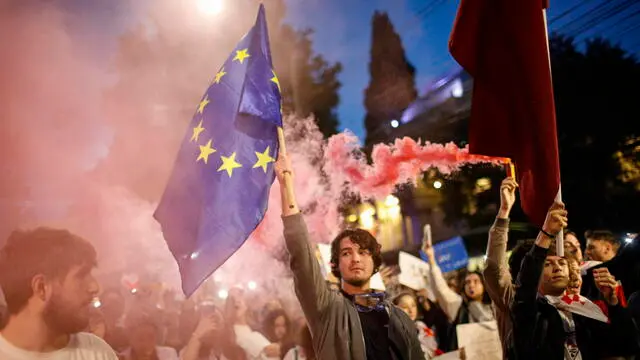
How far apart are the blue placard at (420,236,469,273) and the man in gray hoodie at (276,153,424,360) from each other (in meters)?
2.15

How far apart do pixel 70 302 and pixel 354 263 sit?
1.29 m

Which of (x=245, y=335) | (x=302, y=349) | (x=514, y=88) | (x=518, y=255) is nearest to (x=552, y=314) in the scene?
(x=518, y=255)

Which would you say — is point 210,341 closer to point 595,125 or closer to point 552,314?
point 552,314

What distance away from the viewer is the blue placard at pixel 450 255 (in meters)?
4.60

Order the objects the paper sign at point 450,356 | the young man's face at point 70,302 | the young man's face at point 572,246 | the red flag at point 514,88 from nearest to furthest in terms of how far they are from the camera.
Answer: the young man's face at point 70,302 < the red flag at point 514,88 < the young man's face at point 572,246 < the paper sign at point 450,356

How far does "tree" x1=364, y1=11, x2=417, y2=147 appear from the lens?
533 centimetres

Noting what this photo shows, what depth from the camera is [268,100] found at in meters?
3.04

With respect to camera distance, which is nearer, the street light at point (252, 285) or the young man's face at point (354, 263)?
the young man's face at point (354, 263)

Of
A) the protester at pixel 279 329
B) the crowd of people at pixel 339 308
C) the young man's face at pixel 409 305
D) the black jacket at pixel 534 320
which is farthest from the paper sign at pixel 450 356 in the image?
the black jacket at pixel 534 320

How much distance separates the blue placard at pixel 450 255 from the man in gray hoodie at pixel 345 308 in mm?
2145

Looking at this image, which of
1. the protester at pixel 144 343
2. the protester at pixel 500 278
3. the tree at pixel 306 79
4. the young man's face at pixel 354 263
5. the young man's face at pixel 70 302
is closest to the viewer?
the young man's face at pixel 70 302

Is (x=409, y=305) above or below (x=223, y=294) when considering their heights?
below

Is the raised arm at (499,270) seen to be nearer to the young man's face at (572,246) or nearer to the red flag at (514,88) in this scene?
the red flag at (514,88)

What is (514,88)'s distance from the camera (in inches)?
126
